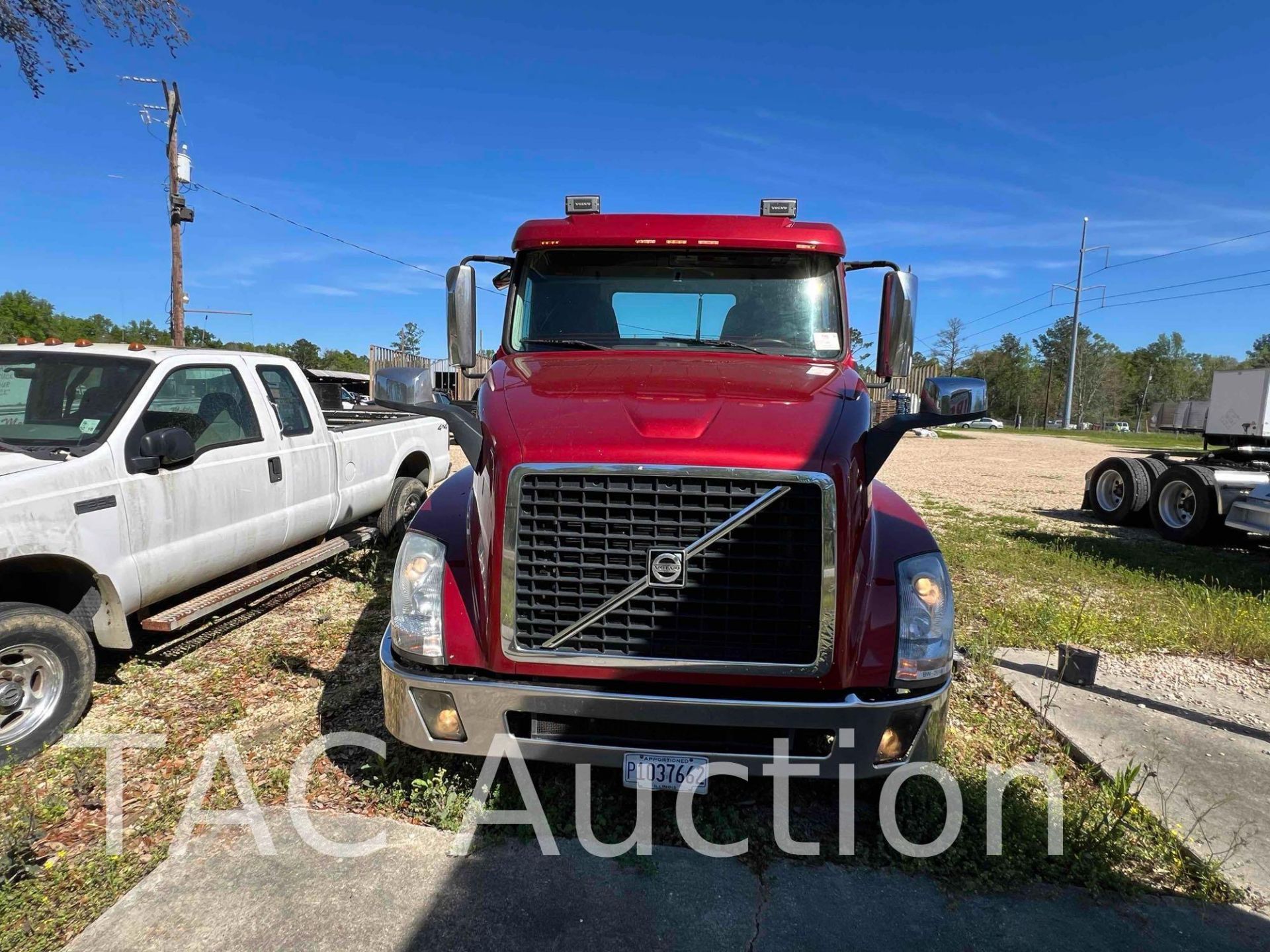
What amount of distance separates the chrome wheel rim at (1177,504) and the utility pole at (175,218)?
1987cm

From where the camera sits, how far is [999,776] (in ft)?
11.1

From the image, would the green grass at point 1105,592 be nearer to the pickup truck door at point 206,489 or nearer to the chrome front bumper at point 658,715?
the chrome front bumper at point 658,715

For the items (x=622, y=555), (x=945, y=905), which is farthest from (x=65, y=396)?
(x=945, y=905)

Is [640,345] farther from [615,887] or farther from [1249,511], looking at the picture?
[1249,511]

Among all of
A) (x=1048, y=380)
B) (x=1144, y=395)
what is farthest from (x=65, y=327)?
(x=1144, y=395)

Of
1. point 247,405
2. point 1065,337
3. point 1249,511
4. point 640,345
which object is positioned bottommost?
point 1249,511

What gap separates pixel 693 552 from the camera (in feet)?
8.46

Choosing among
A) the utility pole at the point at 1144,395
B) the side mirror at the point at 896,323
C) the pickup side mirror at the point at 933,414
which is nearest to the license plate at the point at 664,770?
the pickup side mirror at the point at 933,414

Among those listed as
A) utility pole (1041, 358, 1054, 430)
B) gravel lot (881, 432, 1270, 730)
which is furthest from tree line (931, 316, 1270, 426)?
gravel lot (881, 432, 1270, 730)

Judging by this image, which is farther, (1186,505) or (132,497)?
(1186,505)

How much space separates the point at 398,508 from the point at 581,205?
3696 mm

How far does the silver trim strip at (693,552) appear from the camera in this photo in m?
2.53

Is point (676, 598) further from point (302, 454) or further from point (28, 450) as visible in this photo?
point (302, 454)

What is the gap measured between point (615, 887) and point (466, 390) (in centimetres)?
1886
